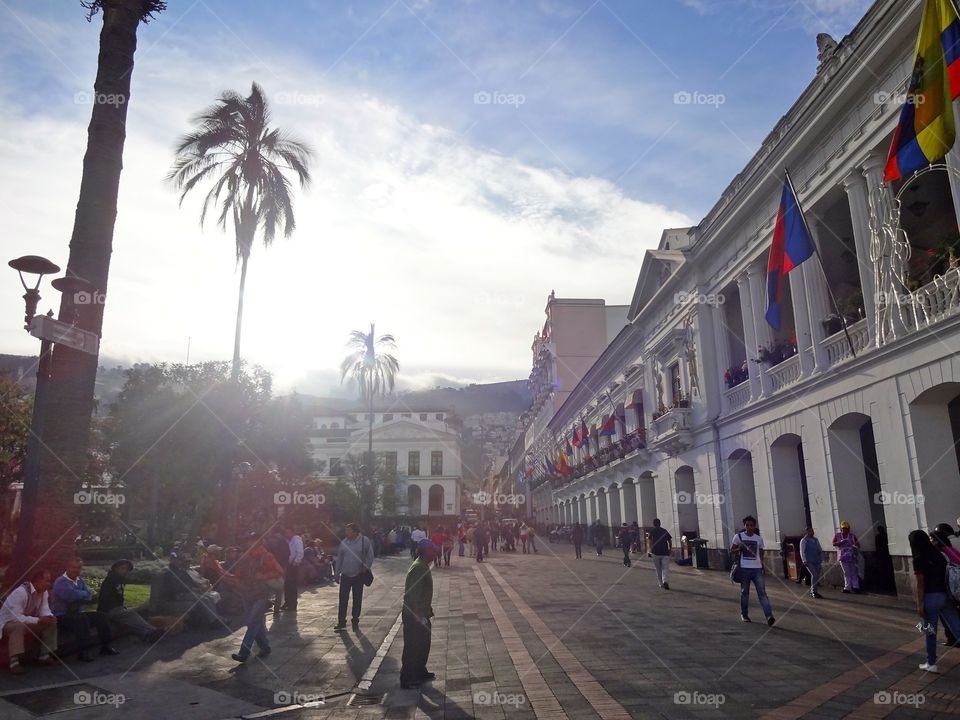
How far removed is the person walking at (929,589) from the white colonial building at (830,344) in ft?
18.8

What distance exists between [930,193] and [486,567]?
739 inches

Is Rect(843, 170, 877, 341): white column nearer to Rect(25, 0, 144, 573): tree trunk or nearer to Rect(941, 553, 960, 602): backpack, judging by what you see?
Rect(941, 553, 960, 602): backpack

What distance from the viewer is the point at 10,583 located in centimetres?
844

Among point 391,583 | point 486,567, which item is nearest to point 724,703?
point 391,583

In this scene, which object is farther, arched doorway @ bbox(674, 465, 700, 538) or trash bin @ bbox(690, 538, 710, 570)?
arched doorway @ bbox(674, 465, 700, 538)

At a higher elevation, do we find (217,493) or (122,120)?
(122,120)

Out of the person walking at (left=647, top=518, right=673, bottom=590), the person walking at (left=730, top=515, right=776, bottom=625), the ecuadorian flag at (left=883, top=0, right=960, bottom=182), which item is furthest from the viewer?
the person walking at (left=647, top=518, right=673, bottom=590)

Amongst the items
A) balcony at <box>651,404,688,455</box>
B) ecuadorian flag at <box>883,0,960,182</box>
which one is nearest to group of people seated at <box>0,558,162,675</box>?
ecuadorian flag at <box>883,0,960,182</box>

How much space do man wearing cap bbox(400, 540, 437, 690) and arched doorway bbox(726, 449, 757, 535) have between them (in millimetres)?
15958

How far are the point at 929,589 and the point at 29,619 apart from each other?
9980 millimetres

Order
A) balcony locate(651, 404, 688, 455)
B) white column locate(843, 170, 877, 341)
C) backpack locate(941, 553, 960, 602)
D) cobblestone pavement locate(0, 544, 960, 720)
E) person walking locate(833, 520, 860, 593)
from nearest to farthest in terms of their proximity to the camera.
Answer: cobblestone pavement locate(0, 544, 960, 720), backpack locate(941, 553, 960, 602), white column locate(843, 170, 877, 341), person walking locate(833, 520, 860, 593), balcony locate(651, 404, 688, 455)

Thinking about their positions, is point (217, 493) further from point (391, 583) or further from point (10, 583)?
point (10, 583)

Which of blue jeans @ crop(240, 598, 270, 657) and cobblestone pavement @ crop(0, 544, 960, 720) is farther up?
blue jeans @ crop(240, 598, 270, 657)

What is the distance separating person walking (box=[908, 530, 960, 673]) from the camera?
271 inches
